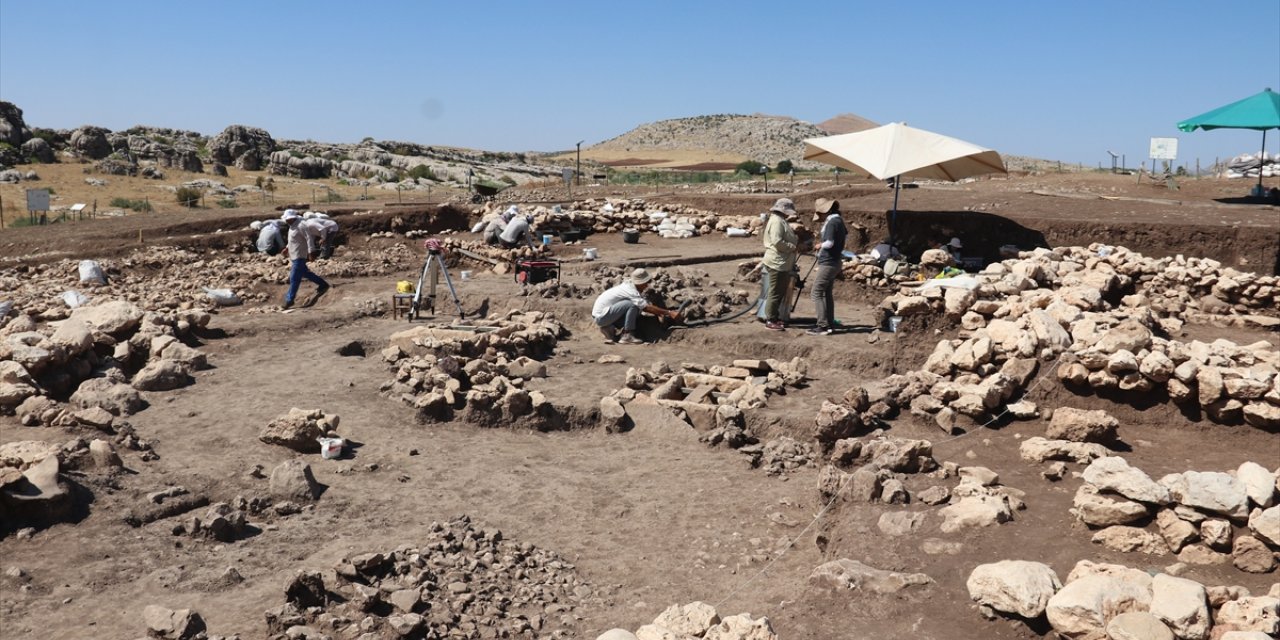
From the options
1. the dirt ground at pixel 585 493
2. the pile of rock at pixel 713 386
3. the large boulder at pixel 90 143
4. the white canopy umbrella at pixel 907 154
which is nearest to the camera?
the dirt ground at pixel 585 493

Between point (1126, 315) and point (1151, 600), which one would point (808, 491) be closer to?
point (1151, 600)

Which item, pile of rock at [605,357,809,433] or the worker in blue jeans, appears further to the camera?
the worker in blue jeans

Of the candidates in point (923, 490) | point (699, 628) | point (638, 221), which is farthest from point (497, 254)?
point (699, 628)

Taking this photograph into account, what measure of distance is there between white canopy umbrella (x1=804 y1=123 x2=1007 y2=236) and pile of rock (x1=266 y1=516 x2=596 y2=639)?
28.8 ft

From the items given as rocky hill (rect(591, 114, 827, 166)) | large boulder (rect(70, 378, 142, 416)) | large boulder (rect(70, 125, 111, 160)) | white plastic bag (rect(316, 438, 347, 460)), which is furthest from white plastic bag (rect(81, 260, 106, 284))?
rocky hill (rect(591, 114, 827, 166))

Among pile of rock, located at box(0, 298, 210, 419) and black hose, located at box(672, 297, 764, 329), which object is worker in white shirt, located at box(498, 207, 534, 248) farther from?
pile of rock, located at box(0, 298, 210, 419)

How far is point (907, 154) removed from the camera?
13.2 metres

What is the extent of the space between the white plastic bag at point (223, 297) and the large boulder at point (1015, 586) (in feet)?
40.7

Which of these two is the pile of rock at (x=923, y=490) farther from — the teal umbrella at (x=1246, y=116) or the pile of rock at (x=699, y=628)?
the teal umbrella at (x=1246, y=116)

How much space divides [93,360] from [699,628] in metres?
8.01

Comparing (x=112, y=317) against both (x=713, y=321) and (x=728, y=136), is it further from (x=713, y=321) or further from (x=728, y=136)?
(x=728, y=136)

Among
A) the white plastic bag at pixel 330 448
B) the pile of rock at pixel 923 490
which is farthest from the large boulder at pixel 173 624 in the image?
the pile of rock at pixel 923 490

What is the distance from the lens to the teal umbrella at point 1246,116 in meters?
17.1

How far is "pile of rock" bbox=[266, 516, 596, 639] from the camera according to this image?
4898 millimetres
